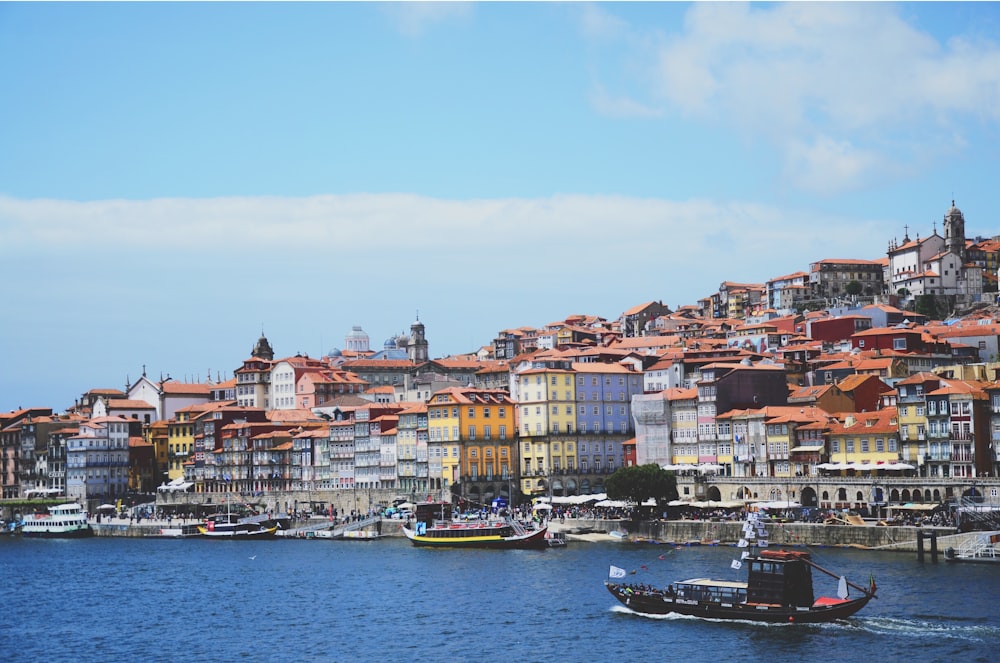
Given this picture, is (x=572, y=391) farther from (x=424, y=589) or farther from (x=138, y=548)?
(x=424, y=589)

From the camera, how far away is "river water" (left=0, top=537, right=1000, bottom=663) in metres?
52.4

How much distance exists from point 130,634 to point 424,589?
15.2 m

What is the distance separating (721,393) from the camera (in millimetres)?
100688

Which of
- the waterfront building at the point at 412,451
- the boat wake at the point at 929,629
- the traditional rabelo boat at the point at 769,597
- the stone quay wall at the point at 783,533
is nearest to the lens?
the boat wake at the point at 929,629

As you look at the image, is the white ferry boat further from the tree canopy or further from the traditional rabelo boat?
the traditional rabelo boat

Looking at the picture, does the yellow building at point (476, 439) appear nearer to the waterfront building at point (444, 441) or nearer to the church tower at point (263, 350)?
the waterfront building at point (444, 441)

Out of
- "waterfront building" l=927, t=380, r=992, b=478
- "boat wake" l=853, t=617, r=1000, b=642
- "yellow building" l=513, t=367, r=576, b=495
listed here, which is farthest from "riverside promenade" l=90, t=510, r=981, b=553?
"boat wake" l=853, t=617, r=1000, b=642

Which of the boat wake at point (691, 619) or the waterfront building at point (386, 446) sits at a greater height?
the waterfront building at point (386, 446)

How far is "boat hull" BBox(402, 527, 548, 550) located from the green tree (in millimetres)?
6614

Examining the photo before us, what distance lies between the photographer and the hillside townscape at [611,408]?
91.8 metres

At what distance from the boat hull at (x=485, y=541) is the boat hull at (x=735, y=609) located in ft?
93.3

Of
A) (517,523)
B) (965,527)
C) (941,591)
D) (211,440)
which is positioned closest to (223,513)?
(211,440)

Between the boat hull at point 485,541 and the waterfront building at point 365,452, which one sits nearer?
the boat hull at point 485,541

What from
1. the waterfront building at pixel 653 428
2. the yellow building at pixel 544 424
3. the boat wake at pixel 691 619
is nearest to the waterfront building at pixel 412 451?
the yellow building at pixel 544 424
